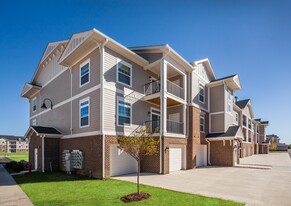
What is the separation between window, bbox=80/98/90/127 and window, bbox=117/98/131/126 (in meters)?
2.20

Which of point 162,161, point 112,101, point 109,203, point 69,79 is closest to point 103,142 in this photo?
point 112,101

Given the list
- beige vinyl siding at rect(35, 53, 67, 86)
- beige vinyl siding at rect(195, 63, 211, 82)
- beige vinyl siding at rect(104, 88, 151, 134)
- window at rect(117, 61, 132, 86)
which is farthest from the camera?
beige vinyl siding at rect(195, 63, 211, 82)

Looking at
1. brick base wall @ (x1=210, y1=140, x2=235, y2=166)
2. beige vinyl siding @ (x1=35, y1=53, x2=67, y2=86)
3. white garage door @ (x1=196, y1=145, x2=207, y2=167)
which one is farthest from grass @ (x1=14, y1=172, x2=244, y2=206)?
brick base wall @ (x1=210, y1=140, x2=235, y2=166)

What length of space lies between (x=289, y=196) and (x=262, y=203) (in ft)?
6.75

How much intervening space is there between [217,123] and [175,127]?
7157mm

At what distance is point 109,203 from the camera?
716cm

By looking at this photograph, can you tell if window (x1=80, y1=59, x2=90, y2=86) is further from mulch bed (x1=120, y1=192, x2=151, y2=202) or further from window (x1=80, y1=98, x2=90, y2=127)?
mulch bed (x1=120, y1=192, x2=151, y2=202)

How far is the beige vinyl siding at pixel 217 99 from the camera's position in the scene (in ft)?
71.9

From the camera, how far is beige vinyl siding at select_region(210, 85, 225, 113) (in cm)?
2191

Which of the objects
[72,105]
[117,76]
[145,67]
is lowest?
[72,105]

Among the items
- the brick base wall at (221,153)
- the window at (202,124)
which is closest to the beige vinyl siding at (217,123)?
the brick base wall at (221,153)

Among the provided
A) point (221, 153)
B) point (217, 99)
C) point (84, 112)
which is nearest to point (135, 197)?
point (84, 112)

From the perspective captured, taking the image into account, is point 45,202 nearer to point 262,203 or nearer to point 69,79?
point 262,203

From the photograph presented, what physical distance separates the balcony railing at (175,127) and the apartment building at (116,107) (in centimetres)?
9
